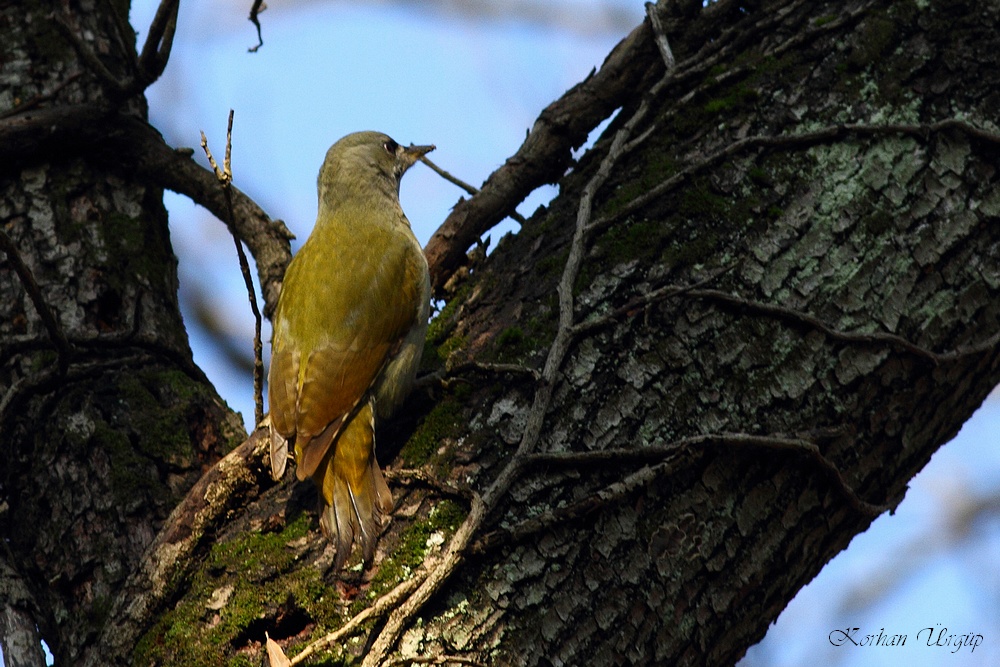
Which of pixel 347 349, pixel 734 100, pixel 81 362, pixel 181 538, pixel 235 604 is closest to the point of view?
pixel 235 604

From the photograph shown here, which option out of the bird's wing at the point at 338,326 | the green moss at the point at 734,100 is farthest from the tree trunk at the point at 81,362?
the green moss at the point at 734,100

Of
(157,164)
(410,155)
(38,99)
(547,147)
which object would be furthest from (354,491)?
(410,155)

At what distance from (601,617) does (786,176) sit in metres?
1.47

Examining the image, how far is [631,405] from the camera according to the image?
282cm

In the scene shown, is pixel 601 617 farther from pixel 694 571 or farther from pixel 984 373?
pixel 984 373

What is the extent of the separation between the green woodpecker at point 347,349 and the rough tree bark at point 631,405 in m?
0.10

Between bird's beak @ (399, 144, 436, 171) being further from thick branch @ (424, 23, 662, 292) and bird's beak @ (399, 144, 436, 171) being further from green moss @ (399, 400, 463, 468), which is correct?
green moss @ (399, 400, 463, 468)

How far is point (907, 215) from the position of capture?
9.75ft

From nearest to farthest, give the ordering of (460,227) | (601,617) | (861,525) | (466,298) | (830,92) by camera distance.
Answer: (601,617) → (861,525) → (830,92) → (466,298) → (460,227)

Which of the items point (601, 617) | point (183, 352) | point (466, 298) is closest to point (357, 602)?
point (601, 617)

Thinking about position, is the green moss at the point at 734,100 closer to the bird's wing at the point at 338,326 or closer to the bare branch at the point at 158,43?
the bird's wing at the point at 338,326

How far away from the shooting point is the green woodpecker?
317 centimetres

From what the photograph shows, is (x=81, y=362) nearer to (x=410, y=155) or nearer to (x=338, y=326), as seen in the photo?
(x=338, y=326)

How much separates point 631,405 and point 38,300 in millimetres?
1866
